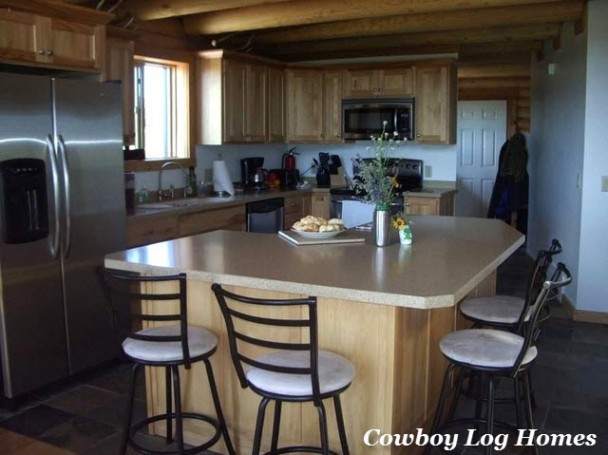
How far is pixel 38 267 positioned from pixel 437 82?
13.5 feet

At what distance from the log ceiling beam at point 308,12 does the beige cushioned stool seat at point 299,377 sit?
311cm

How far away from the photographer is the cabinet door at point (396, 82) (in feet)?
20.5

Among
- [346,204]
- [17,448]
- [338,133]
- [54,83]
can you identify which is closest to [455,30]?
[338,133]

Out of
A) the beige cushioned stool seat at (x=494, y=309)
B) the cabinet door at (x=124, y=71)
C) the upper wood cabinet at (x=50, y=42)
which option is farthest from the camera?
the cabinet door at (x=124, y=71)

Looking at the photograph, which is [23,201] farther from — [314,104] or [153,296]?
[314,104]

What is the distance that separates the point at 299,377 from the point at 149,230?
94.9 inches

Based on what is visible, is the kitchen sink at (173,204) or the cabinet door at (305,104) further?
the cabinet door at (305,104)

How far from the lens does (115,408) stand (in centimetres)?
343

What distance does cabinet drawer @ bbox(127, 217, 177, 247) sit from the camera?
4170 mm

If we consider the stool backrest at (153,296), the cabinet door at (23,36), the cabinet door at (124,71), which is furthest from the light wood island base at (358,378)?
Result: the cabinet door at (124,71)

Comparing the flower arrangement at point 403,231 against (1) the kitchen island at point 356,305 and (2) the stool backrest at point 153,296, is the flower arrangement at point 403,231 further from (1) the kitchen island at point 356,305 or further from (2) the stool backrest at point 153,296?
(2) the stool backrest at point 153,296

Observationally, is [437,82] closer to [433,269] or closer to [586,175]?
[586,175]

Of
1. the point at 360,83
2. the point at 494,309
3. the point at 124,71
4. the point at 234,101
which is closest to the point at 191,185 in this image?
the point at 234,101

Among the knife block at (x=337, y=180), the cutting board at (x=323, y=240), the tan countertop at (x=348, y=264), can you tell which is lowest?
the tan countertop at (x=348, y=264)
